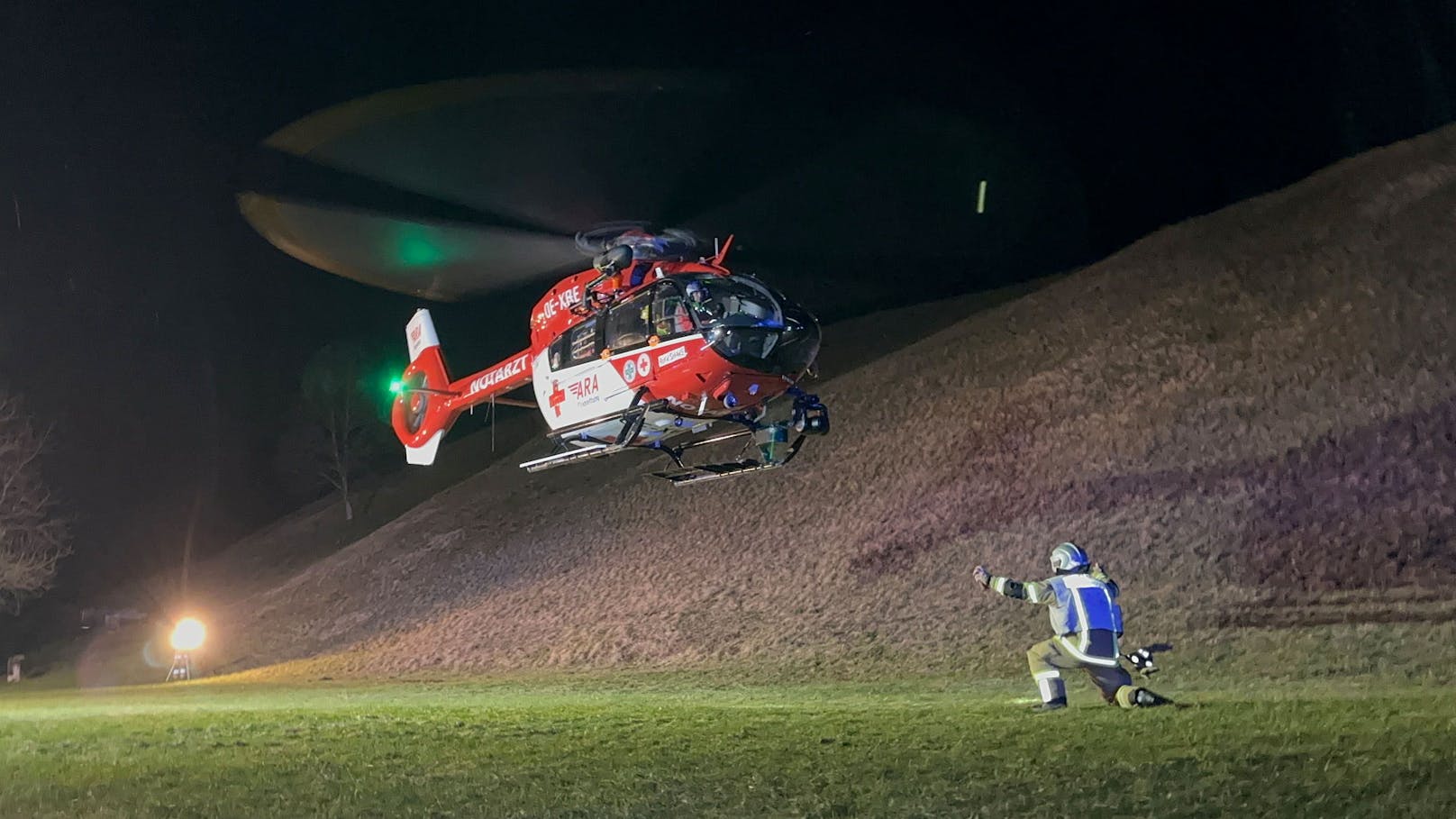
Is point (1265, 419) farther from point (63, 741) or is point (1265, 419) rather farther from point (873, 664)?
point (63, 741)

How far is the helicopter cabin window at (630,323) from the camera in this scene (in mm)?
13469

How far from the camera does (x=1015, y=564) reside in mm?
18953

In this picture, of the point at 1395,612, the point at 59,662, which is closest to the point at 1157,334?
the point at 1395,612

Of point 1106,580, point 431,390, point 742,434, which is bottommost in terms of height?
point 1106,580

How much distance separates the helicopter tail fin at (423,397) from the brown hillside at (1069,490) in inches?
217

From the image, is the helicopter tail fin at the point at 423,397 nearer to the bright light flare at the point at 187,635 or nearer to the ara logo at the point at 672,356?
the ara logo at the point at 672,356

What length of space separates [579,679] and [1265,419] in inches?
562

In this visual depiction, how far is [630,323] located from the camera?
1372 cm

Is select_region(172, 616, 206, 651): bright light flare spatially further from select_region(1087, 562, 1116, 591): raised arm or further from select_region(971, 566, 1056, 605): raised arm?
select_region(1087, 562, 1116, 591): raised arm

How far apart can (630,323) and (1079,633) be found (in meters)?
7.22

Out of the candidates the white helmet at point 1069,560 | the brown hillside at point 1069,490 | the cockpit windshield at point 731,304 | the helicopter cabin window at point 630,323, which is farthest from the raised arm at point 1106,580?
the brown hillside at point 1069,490

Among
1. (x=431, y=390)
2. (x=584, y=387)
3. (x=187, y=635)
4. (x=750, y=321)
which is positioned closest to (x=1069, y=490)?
(x=750, y=321)

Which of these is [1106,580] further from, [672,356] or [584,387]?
[584,387]

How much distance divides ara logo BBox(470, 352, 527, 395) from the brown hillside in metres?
A: 6.38
